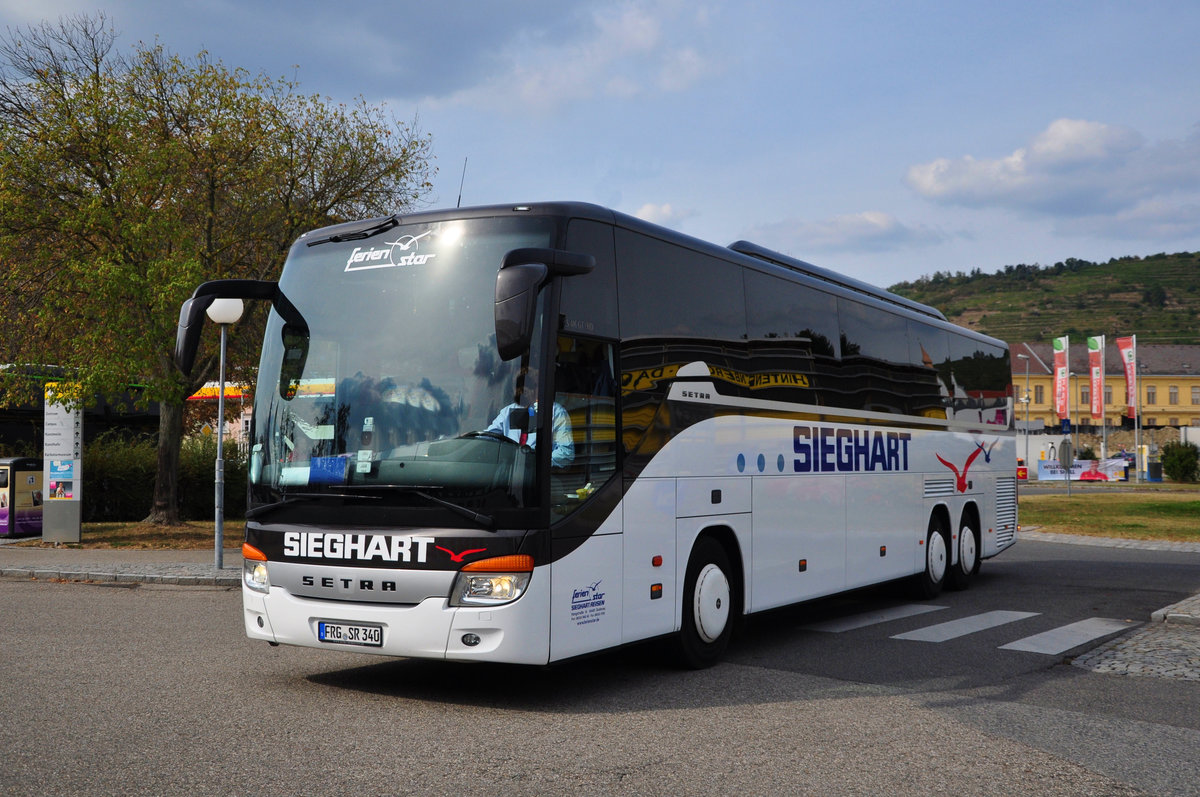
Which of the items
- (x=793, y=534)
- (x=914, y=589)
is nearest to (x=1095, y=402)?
(x=914, y=589)

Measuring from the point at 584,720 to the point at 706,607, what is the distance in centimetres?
217

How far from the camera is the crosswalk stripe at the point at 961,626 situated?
10.9 m

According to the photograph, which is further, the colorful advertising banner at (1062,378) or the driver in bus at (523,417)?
the colorful advertising banner at (1062,378)

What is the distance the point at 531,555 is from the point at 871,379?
6.63 meters

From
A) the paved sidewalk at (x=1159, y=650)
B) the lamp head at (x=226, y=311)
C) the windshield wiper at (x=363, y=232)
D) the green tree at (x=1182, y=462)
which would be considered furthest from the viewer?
the green tree at (x=1182, y=462)

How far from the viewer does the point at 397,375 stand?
24.2ft

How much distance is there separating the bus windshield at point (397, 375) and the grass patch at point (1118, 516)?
77.3 feet

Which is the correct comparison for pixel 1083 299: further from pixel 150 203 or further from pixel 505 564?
pixel 505 564

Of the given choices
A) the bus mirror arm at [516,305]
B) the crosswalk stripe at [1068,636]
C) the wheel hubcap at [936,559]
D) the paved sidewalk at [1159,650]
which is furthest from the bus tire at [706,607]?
the wheel hubcap at [936,559]

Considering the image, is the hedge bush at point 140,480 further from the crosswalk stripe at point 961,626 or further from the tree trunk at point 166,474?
the crosswalk stripe at point 961,626

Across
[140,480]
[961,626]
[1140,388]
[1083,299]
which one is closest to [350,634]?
[961,626]

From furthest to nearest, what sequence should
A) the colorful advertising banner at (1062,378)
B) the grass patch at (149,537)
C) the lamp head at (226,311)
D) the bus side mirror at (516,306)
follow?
the colorful advertising banner at (1062,378) < the grass patch at (149,537) < the lamp head at (226,311) < the bus side mirror at (516,306)

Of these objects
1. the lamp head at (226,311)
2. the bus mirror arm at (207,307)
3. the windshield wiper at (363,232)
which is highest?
the lamp head at (226,311)

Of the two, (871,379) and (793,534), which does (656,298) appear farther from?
(871,379)
